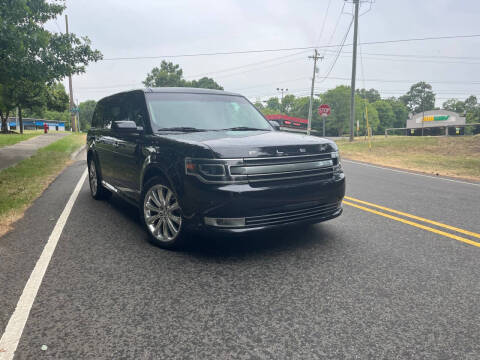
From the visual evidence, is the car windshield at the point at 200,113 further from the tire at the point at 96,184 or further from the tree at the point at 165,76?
the tree at the point at 165,76

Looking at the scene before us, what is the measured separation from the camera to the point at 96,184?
23.3 feet

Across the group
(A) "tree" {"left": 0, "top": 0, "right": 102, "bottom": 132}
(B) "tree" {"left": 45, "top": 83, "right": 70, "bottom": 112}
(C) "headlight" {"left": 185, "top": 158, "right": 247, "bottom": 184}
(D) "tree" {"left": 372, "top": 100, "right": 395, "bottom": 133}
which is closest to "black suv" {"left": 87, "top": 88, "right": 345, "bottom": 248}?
(C) "headlight" {"left": 185, "top": 158, "right": 247, "bottom": 184}

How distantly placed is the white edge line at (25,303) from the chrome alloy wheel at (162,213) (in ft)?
3.71

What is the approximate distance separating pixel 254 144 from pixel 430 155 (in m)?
18.0

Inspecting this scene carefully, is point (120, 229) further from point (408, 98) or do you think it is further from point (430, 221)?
point (408, 98)

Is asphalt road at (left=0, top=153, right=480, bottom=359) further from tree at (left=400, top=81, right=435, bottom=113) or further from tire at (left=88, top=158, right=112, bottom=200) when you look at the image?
tree at (left=400, top=81, right=435, bottom=113)

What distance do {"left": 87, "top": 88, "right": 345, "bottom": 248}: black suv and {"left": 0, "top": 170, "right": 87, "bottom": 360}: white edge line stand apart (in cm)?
111

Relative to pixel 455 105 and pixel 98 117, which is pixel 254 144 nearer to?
pixel 98 117

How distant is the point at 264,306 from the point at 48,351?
1.52 meters

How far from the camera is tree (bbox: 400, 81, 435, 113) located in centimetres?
13762

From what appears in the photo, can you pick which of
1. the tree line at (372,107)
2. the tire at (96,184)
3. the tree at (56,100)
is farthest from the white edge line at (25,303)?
the tree line at (372,107)

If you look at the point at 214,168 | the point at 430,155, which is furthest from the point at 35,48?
the point at 430,155

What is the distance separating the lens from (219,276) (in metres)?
3.59

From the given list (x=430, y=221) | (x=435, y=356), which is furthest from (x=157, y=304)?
(x=430, y=221)
